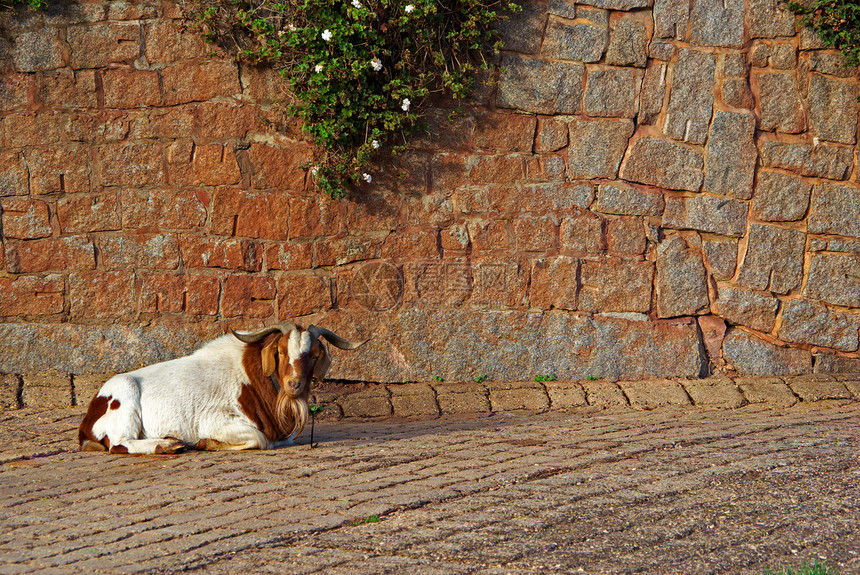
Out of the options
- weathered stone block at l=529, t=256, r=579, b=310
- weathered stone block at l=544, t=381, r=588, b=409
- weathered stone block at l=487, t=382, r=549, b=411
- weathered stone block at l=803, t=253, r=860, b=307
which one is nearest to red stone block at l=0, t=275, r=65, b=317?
weathered stone block at l=487, t=382, r=549, b=411

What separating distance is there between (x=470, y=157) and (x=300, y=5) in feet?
5.90

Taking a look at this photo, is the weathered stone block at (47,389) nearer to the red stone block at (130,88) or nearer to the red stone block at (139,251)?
the red stone block at (139,251)

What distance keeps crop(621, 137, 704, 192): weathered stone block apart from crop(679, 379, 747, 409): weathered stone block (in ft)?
5.33

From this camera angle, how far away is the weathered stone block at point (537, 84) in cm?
726

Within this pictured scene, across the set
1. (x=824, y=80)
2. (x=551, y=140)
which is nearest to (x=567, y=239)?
(x=551, y=140)

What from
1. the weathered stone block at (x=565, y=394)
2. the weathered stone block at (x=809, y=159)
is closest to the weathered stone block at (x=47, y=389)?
the weathered stone block at (x=565, y=394)

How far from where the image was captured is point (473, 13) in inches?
278

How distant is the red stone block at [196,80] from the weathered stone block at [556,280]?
2926 millimetres

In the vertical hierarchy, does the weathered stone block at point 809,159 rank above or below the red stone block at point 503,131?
below

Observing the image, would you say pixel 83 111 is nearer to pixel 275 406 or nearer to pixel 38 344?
pixel 38 344

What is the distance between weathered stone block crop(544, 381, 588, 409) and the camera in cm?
707

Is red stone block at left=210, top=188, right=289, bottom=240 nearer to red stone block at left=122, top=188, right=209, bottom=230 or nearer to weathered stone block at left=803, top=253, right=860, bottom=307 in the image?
red stone block at left=122, top=188, right=209, bottom=230

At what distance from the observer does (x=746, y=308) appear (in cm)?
745

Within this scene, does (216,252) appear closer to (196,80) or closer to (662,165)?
(196,80)
